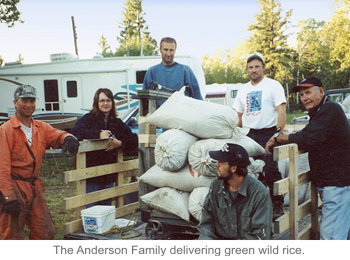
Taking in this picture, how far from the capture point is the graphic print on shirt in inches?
129

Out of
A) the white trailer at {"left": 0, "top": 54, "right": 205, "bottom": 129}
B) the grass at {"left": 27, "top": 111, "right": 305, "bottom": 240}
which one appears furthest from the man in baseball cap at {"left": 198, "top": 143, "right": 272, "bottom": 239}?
the white trailer at {"left": 0, "top": 54, "right": 205, "bottom": 129}

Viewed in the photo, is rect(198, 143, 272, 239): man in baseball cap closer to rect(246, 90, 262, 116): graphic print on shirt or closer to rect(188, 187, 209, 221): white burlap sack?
rect(188, 187, 209, 221): white burlap sack

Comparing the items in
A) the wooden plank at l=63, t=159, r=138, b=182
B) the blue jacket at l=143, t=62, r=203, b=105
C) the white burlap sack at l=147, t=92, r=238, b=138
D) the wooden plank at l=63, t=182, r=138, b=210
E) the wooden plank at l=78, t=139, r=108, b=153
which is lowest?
the wooden plank at l=63, t=182, r=138, b=210

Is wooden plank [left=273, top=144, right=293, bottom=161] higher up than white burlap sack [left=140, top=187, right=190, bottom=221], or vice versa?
wooden plank [left=273, top=144, right=293, bottom=161]

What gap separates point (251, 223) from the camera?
7.03ft

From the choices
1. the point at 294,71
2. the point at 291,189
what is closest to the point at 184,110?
the point at 291,189

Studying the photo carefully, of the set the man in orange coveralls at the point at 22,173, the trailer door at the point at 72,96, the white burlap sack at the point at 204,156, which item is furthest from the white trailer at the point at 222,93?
the man in orange coveralls at the point at 22,173

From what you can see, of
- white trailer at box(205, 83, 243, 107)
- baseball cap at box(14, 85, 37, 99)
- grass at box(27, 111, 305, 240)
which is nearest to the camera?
baseball cap at box(14, 85, 37, 99)

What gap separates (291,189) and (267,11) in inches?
73.2

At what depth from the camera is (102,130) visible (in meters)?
3.32

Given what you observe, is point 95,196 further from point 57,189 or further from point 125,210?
point 57,189

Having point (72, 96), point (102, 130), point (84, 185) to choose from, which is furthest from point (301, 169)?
point (72, 96)

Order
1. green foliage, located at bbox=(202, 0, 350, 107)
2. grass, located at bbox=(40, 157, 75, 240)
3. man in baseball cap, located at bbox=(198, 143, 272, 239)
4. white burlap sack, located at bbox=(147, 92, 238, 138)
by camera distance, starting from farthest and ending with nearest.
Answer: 1. grass, located at bbox=(40, 157, 75, 240)
2. green foliage, located at bbox=(202, 0, 350, 107)
3. white burlap sack, located at bbox=(147, 92, 238, 138)
4. man in baseball cap, located at bbox=(198, 143, 272, 239)

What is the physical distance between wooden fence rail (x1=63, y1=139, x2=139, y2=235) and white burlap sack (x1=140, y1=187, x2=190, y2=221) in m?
0.64
